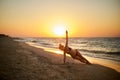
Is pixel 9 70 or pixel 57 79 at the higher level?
pixel 9 70

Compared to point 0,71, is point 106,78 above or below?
below

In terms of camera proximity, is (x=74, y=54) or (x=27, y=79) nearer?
(x=27, y=79)

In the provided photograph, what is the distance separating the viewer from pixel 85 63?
14086 mm

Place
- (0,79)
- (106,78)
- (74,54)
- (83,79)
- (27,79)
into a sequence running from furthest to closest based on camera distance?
(74,54), (106,78), (83,79), (27,79), (0,79)

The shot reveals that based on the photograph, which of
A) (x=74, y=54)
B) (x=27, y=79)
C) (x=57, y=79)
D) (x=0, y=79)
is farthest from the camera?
(x=74, y=54)

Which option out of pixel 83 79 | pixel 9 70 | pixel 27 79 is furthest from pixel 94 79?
pixel 9 70

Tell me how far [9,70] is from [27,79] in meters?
1.44

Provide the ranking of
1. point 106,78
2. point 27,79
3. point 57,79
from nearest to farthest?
1. point 27,79
2. point 57,79
3. point 106,78

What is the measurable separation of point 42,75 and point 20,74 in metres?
1.27

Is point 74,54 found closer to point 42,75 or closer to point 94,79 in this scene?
point 94,79

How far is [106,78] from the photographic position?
32.0ft

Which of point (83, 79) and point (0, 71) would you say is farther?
point (83, 79)

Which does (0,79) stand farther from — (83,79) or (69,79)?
(83,79)

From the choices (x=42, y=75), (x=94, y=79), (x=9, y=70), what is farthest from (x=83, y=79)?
(x=9, y=70)
